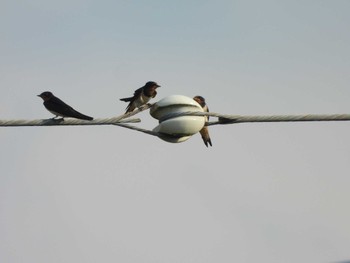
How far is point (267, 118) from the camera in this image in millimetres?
7016

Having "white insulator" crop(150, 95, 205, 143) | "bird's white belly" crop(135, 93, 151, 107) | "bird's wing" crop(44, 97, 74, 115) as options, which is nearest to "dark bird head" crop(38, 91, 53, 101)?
"bird's wing" crop(44, 97, 74, 115)

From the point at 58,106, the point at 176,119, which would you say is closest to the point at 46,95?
the point at 58,106

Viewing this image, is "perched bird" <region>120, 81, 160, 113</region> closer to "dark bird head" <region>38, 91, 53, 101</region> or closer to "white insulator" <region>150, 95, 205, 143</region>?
"dark bird head" <region>38, 91, 53, 101</region>

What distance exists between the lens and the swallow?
9.91 metres

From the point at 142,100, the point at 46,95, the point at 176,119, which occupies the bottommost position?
the point at 176,119

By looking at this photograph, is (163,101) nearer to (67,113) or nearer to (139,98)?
(67,113)

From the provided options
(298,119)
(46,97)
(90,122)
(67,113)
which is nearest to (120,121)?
(90,122)

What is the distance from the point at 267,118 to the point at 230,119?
14.3 inches

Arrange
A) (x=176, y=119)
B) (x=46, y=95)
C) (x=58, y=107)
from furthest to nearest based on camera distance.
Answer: (x=46, y=95) < (x=58, y=107) < (x=176, y=119)

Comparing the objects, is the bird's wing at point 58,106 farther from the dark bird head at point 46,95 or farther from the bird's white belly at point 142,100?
the bird's white belly at point 142,100

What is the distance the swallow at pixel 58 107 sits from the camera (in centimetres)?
991

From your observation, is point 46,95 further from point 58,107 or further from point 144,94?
point 144,94

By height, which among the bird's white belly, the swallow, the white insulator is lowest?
the white insulator

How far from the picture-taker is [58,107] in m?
10.1
